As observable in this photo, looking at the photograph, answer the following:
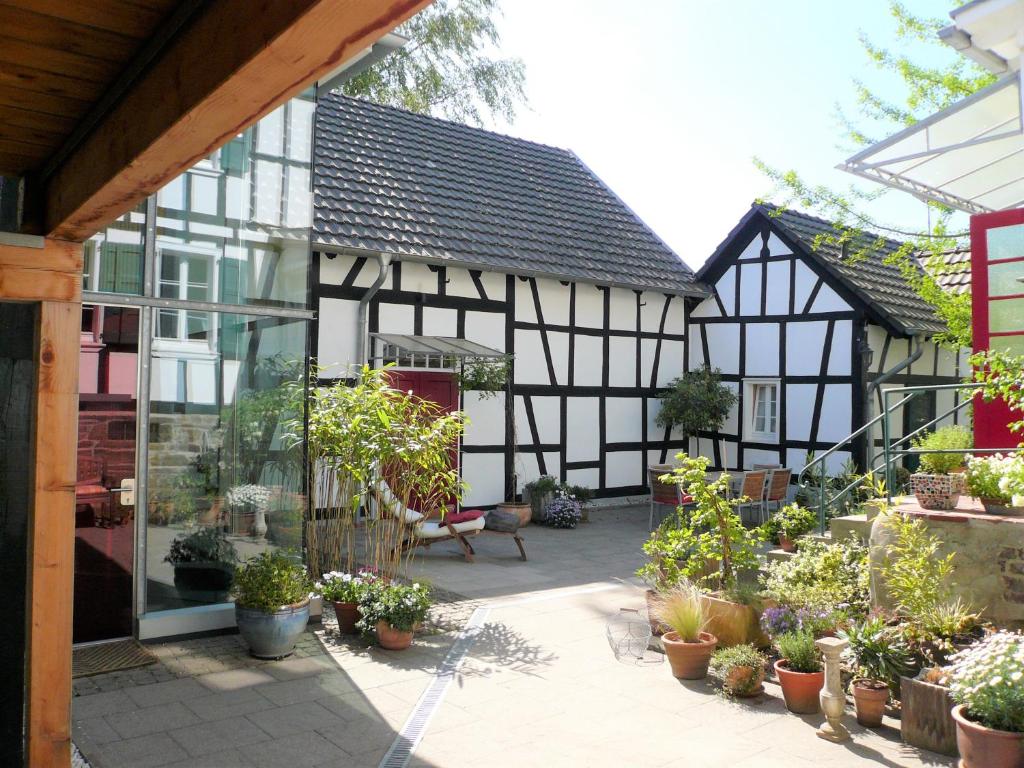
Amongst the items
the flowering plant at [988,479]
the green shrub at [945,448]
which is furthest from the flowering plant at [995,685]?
the green shrub at [945,448]

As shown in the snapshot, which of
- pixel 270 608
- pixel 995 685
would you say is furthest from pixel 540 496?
pixel 995 685

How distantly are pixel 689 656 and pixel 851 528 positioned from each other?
2115 mm

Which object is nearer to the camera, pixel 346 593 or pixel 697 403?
pixel 346 593

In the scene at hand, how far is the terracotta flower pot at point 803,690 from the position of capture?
203 inches

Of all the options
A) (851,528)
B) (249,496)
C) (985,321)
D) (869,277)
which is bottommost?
(851,528)

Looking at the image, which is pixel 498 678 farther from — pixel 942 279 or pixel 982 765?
pixel 942 279

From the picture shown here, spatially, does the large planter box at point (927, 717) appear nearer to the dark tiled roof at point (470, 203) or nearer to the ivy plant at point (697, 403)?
the dark tiled roof at point (470, 203)

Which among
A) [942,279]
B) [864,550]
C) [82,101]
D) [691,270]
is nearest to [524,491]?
[691,270]

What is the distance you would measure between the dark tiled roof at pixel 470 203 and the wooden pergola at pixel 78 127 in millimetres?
7205

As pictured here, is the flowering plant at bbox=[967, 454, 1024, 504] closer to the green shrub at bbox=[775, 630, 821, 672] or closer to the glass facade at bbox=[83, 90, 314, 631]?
the green shrub at bbox=[775, 630, 821, 672]

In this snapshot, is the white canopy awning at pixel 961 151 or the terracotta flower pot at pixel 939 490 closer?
the terracotta flower pot at pixel 939 490

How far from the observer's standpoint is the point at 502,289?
41.4ft

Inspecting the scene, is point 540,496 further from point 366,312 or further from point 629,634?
point 629,634

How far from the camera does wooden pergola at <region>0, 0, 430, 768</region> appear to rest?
1853mm
